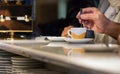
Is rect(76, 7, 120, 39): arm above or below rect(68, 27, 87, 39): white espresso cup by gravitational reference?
above

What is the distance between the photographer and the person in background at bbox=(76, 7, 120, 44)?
1444 mm

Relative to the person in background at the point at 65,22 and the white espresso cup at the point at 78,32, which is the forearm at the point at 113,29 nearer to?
the white espresso cup at the point at 78,32

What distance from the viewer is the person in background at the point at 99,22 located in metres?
1.44

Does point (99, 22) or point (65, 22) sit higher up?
point (99, 22)

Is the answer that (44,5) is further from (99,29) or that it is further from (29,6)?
(99,29)

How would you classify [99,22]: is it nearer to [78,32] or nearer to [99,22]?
[99,22]

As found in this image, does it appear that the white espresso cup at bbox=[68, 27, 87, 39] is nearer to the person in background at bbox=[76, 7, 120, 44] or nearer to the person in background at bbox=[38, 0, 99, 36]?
the person in background at bbox=[76, 7, 120, 44]

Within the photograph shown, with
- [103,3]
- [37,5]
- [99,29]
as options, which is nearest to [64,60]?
[99,29]

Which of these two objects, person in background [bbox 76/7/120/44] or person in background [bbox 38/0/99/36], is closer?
person in background [bbox 76/7/120/44]

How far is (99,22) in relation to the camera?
1449 millimetres

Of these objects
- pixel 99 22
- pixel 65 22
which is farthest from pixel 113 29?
pixel 65 22

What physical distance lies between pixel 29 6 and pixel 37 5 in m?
0.21

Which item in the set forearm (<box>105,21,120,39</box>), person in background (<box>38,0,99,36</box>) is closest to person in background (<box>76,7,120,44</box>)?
forearm (<box>105,21,120,39</box>)

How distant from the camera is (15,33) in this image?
98.0 inches
